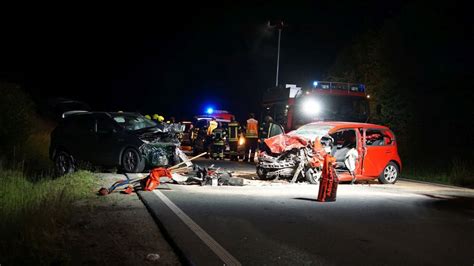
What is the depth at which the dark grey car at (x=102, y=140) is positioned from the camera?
1319 centimetres

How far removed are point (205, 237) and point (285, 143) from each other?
21.9 ft

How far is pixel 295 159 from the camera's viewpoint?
40.9 ft

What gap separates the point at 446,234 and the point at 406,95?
1607 centimetres

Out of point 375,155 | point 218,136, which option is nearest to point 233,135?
point 218,136

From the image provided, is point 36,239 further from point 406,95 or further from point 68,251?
point 406,95

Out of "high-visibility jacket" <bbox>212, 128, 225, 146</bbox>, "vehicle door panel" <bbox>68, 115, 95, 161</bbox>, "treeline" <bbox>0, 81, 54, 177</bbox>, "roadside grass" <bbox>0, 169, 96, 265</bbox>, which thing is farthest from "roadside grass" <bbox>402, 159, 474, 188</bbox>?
"treeline" <bbox>0, 81, 54, 177</bbox>

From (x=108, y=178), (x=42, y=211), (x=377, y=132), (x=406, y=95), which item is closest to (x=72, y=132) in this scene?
(x=108, y=178)

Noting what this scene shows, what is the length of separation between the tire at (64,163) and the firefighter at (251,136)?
291 inches

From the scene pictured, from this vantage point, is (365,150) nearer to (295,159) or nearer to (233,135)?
(295,159)

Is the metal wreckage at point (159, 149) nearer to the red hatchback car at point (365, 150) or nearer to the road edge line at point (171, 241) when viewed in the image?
the red hatchback car at point (365, 150)

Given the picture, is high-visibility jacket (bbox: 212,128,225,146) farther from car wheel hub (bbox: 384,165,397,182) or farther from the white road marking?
the white road marking

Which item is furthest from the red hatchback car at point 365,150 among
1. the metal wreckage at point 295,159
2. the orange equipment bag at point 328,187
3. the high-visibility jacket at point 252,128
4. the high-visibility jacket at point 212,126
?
the high-visibility jacket at point 212,126

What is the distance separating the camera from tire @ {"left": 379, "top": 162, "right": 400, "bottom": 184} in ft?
43.1

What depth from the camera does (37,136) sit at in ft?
65.7
